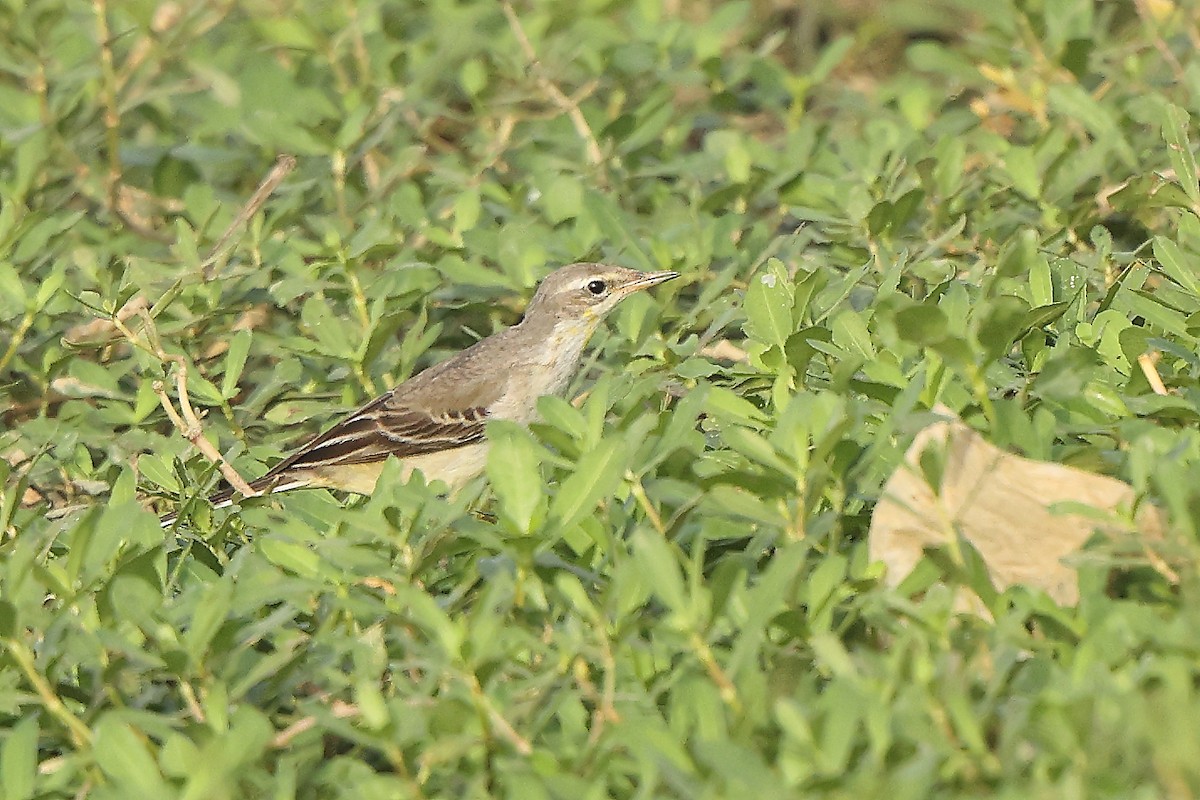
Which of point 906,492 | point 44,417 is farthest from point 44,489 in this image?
point 906,492

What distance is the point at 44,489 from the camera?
7.01 meters

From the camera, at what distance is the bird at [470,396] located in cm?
735

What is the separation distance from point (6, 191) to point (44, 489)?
78.9 inches

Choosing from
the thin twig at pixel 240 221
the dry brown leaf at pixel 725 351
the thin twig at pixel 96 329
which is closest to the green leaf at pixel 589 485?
the dry brown leaf at pixel 725 351

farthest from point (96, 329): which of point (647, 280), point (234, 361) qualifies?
point (647, 280)

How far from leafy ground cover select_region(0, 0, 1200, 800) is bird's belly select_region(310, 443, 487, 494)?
11.1 inches

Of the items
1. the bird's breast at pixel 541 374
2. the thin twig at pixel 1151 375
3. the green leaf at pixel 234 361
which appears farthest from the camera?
the bird's breast at pixel 541 374

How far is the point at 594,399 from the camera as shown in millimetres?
4957

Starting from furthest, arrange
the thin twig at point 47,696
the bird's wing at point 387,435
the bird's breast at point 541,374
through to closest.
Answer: the bird's breast at point 541,374 → the bird's wing at point 387,435 → the thin twig at point 47,696

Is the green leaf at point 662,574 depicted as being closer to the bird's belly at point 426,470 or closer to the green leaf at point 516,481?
the green leaf at point 516,481

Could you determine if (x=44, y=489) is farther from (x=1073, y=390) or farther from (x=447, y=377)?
(x=1073, y=390)

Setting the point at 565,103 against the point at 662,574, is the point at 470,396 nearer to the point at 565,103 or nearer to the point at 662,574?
the point at 565,103

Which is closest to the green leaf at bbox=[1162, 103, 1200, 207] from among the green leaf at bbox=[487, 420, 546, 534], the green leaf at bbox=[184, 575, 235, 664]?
the green leaf at bbox=[487, 420, 546, 534]

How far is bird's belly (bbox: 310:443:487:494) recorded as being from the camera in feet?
24.1
